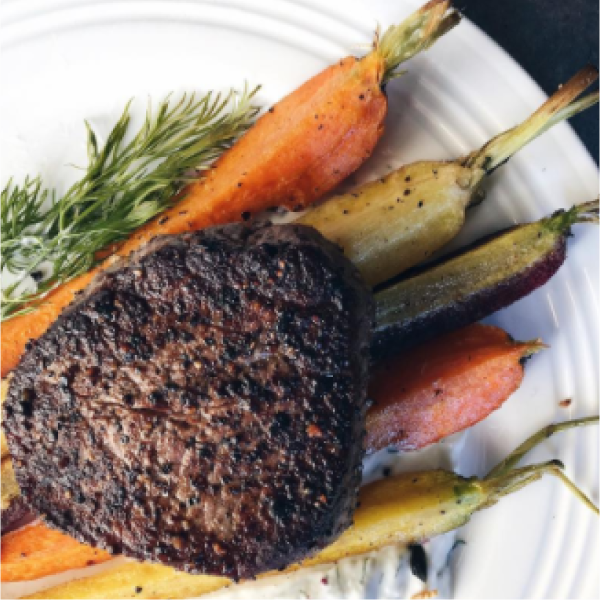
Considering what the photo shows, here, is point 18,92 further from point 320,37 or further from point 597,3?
point 597,3

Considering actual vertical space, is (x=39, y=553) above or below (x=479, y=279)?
below

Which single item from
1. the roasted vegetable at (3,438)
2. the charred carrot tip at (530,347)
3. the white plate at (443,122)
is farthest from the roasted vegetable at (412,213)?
the roasted vegetable at (3,438)

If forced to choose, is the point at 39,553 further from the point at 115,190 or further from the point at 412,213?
the point at 412,213

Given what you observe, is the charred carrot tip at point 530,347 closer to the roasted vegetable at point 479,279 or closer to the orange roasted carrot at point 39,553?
the roasted vegetable at point 479,279

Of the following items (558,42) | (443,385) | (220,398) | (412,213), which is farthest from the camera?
(558,42)

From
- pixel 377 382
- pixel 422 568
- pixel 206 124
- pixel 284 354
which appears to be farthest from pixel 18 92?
pixel 422 568

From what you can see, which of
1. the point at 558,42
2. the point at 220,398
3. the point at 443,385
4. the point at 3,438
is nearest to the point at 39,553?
the point at 3,438

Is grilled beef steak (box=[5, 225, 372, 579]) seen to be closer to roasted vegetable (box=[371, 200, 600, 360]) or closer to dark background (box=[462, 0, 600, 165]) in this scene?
roasted vegetable (box=[371, 200, 600, 360])
